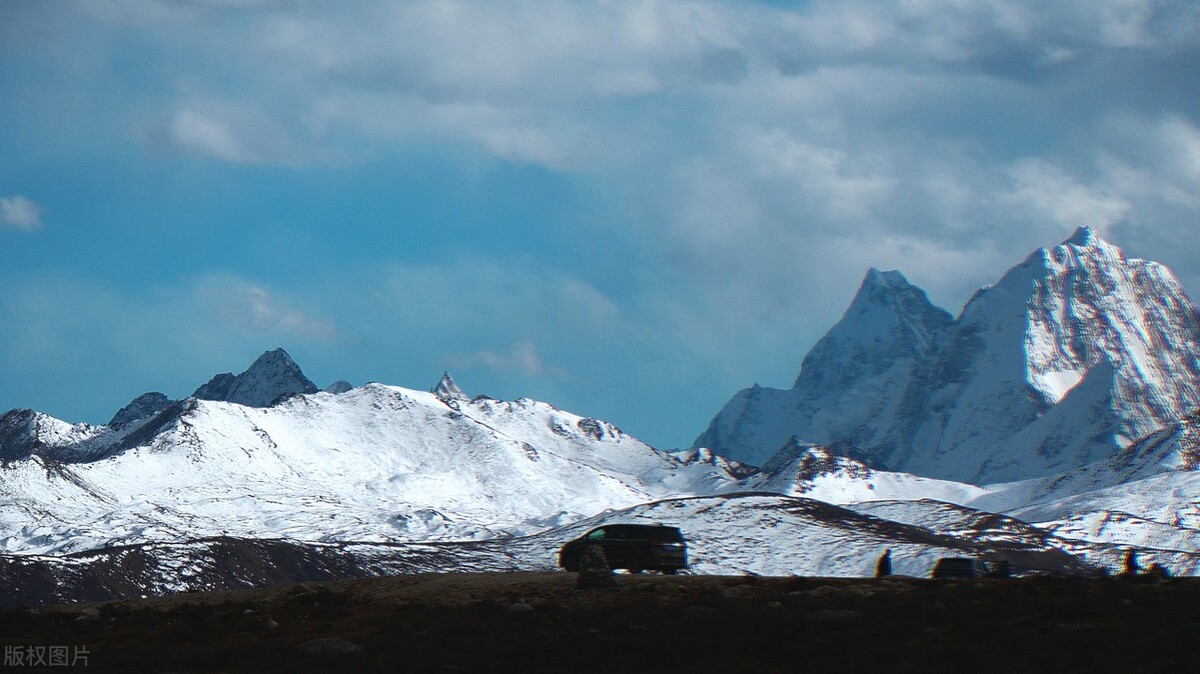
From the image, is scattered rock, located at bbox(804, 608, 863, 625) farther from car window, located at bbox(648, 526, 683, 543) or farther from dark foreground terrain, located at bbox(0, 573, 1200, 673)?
car window, located at bbox(648, 526, 683, 543)

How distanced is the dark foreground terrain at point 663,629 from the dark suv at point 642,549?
538 centimetres

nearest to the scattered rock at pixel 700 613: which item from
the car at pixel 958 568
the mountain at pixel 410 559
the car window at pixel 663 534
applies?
the car window at pixel 663 534

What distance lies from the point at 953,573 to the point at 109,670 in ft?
106

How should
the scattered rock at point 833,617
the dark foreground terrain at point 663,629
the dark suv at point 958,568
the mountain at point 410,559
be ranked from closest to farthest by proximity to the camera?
the dark foreground terrain at point 663,629
the scattered rock at point 833,617
the dark suv at point 958,568
the mountain at point 410,559

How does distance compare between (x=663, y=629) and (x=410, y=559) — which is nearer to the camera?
(x=663, y=629)

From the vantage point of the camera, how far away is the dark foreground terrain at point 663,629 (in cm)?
2916

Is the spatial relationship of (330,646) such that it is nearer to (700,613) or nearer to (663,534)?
(700,613)

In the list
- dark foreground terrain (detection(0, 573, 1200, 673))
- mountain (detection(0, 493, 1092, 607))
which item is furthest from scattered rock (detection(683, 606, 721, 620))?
mountain (detection(0, 493, 1092, 607))

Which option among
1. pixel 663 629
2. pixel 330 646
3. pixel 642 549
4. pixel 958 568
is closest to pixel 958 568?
pixel 958 568

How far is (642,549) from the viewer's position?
49.0m

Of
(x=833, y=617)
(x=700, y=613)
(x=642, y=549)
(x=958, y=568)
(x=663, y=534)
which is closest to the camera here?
(x=833, y=617)

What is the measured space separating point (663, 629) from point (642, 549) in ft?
51.2

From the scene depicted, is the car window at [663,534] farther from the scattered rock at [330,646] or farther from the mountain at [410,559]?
the mountain at [410,559]

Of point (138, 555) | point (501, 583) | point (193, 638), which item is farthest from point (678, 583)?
point (138, 555)
